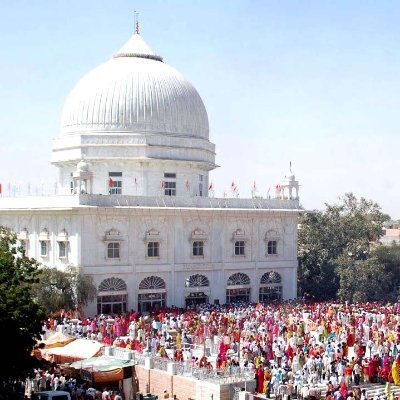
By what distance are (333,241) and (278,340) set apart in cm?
2283

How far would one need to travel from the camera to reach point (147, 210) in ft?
140

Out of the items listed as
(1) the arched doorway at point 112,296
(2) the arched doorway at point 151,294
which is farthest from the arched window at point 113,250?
(2) the arched doorway at point 151,294

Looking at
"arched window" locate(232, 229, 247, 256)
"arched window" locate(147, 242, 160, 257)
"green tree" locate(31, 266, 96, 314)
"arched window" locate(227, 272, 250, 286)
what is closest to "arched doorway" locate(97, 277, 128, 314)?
"green tree" locate(31, 266, 96, 314)

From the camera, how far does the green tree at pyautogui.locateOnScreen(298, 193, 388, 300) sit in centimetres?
5056

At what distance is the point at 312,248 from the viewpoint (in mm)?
51906

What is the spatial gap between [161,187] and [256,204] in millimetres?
5799

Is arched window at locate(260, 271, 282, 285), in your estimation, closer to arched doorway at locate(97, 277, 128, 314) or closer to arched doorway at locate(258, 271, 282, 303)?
arched doorway at locate(258, 271, 282, 303)

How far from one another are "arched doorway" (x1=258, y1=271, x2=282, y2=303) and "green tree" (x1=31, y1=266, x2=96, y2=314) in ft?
39.6

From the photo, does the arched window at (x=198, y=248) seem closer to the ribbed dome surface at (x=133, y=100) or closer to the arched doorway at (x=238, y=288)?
the arched doorway at (x=238, y=288)

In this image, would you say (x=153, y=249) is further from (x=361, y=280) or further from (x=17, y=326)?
(x=17, y=326)

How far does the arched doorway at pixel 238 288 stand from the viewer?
46094 millimetres

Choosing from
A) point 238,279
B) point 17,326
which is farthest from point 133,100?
point 17,326

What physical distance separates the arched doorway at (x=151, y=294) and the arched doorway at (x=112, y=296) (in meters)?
1.05

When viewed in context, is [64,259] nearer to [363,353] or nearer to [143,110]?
[143,110]
